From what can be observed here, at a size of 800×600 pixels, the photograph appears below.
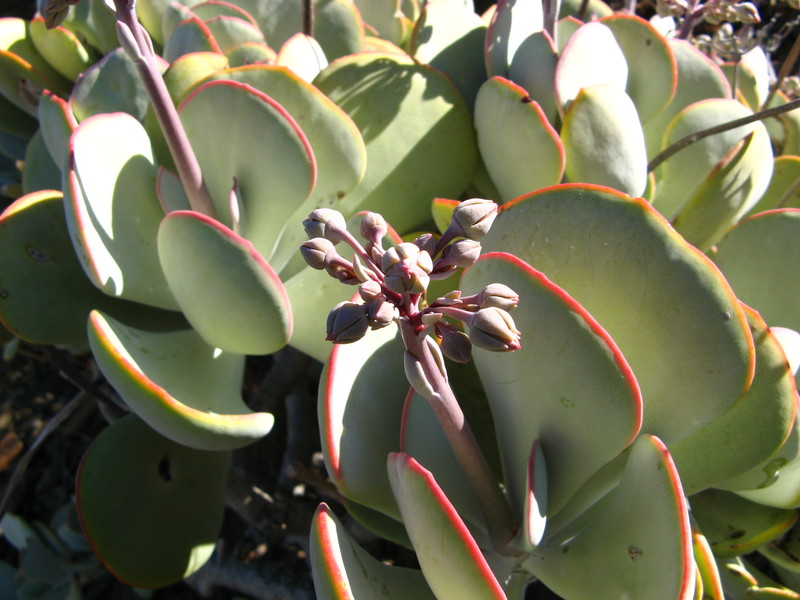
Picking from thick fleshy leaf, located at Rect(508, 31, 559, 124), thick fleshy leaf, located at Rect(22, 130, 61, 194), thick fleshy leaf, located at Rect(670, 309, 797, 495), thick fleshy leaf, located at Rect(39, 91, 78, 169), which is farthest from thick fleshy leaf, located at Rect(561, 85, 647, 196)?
thick fleshy leaf, located at Rect(22, 130, 61, 194)

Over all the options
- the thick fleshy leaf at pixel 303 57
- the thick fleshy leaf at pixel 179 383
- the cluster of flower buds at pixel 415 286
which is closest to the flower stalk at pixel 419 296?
the cluster of flower buds at pixel 415 286

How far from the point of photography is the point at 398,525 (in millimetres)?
741

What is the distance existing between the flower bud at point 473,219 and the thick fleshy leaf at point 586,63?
0.37 m

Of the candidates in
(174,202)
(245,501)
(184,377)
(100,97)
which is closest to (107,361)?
(184,377)

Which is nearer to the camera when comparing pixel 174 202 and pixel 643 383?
pixel 643 383

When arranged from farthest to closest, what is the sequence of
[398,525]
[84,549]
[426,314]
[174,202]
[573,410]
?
[84,549], [174,202], [398,525], [573,410], [426,314]

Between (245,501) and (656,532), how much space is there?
72 centimetres

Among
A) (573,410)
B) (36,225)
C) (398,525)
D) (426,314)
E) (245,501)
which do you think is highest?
(426,314)

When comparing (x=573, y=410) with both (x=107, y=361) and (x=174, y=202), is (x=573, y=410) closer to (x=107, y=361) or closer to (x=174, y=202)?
(x=107, y=361)

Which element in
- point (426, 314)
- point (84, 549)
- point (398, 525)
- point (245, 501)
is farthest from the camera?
point (84, 549)

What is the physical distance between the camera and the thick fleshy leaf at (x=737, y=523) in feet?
2.46

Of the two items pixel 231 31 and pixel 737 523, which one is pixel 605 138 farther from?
pixel 231 31

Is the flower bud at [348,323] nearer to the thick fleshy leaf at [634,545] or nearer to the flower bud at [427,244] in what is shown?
the flower bud at [427,244]

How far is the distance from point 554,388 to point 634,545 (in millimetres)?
132
